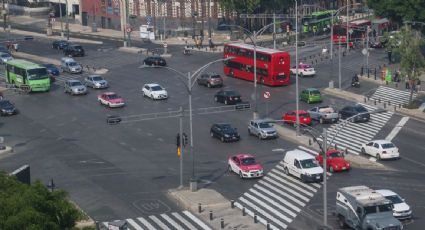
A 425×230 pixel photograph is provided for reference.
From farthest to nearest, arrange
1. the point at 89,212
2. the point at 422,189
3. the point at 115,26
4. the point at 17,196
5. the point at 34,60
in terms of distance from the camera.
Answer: the point at 115,26 < the point at 34,60 < the point at 422,189 < the point at 89,212 < the point at 17,196

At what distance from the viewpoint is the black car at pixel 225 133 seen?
260 feet

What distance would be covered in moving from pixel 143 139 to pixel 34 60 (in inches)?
2146

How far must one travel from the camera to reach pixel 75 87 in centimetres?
10238

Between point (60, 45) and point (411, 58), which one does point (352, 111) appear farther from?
point (60, 45)

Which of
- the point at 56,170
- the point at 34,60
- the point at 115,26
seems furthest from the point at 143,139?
the point at 115,26

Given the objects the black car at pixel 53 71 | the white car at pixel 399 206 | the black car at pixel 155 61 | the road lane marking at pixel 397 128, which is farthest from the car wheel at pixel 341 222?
the black car at pixel 155 61

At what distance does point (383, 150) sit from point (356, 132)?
37.6ft

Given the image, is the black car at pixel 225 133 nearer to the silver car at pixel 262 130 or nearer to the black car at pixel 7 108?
the silver car at pixel 262 130

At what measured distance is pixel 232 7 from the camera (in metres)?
148

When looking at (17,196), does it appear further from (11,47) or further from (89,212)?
(11,47)

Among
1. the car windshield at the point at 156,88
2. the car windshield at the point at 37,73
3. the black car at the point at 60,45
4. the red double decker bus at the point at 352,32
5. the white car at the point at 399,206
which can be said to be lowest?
the white car at the point at 399,206

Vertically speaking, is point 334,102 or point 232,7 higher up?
point 232,7

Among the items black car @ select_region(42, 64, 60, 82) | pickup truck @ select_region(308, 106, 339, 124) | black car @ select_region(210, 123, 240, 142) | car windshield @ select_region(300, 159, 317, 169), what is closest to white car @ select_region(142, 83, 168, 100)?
black car @ select_region(42, 64, 60, 82)

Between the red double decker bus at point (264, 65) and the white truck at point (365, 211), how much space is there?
46651 mm
